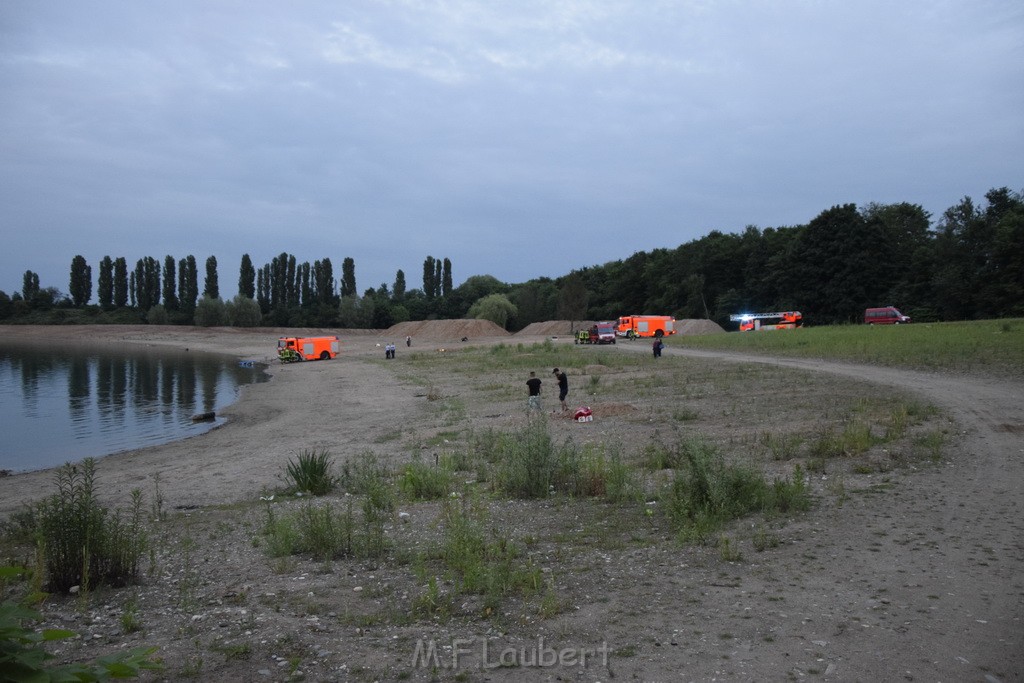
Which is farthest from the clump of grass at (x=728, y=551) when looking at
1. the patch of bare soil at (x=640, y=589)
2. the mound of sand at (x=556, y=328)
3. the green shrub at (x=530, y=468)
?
the mound of sand at (x=556, y=328)

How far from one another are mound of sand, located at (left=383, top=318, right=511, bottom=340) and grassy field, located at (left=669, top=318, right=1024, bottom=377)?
6043cm

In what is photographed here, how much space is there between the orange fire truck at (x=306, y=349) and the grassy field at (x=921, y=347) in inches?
1579

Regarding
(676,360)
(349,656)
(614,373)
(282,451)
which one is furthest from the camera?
(676,360)

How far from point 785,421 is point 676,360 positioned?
25176 millimetres

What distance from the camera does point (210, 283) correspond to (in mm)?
140500

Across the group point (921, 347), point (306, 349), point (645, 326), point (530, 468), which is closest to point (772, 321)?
point (645, 326)

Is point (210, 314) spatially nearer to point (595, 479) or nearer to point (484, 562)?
point (595, 479)

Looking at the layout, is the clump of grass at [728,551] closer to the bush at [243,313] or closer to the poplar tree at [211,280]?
the bush at [243,313]

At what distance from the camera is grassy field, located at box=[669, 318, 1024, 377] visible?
26.9 metres

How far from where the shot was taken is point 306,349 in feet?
233

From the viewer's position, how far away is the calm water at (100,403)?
25.4 metres

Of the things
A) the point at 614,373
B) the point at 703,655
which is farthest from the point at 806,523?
the point at 614,373

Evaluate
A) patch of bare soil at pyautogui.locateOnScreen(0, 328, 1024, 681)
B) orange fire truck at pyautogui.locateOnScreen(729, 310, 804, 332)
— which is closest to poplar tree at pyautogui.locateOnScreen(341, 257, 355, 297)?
orange fire truck at pyautogui.locateOnScreen(729, 310, 804, 332)

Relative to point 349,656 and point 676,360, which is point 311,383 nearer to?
point 676,360
